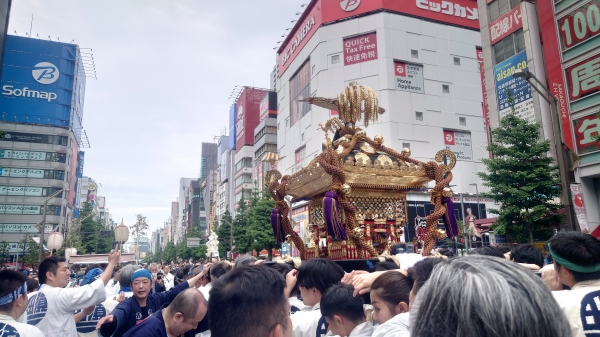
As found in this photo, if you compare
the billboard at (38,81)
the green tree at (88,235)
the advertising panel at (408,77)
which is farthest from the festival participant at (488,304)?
the billboard at (38,81)

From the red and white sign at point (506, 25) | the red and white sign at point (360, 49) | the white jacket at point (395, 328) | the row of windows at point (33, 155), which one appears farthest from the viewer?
the row of windows at point (33, 155)

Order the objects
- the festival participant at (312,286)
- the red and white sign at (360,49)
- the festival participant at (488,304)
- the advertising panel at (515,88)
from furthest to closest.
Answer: the red and white sign at (360,49), the advertising panel at (515,88), the festival participant at (312,286), the festival participant at (488,304)

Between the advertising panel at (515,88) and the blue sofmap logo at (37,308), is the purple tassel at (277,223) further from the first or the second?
the advertising panel at (515,88)

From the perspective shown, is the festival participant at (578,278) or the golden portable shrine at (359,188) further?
the golden portable shrine at (359,188)

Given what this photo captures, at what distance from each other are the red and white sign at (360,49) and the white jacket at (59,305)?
1371 inches

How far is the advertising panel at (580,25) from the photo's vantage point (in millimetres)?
15418

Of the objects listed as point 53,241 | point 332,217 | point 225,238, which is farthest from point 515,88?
point 225,238

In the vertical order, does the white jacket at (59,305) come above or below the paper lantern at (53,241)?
below

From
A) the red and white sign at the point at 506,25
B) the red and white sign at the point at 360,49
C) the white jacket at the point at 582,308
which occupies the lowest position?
the white jacket at the point at 582,308

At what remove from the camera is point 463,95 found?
38062 mm

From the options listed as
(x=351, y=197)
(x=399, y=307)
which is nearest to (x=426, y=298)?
(x=399, y=307)

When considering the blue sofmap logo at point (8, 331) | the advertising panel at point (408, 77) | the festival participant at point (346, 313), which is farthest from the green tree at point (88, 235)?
the festival participant at point (346, 313)

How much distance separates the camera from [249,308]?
6.14 feet

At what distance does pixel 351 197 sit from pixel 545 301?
5.88 metres
